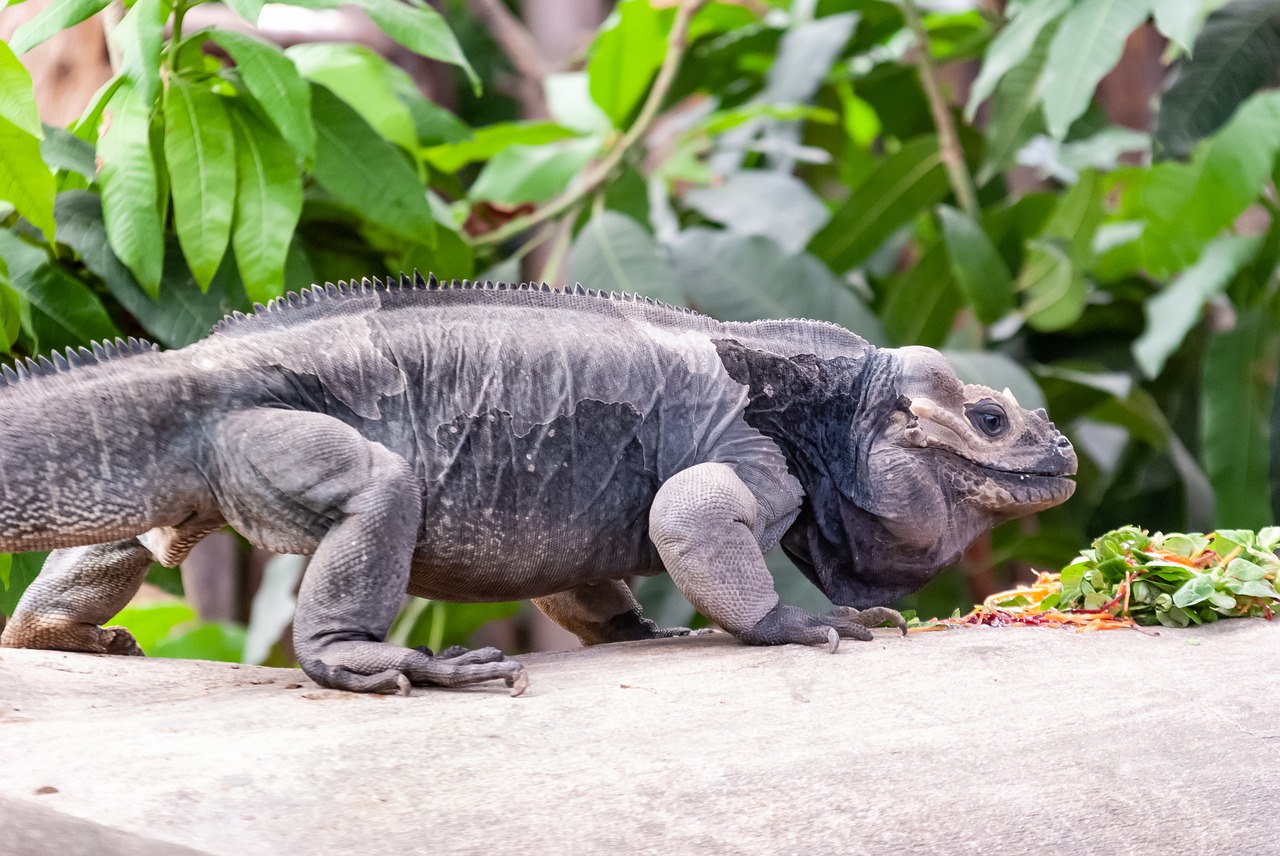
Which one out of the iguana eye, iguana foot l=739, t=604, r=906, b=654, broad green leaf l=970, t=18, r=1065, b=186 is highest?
broad green leaf l=970, t=18, r=1065, b=186

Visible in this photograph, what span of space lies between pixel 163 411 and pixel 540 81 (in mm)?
6776

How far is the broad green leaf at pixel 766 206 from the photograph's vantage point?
6059 millimetres

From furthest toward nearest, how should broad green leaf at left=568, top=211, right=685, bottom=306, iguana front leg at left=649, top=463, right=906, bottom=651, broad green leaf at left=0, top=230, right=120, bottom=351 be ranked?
broad green leaf at left=568, top=211, right=685, bottom=306 → broad green leaf at left=0, top=230, right=120, bottom=351 → iguana front leg at left=649, top=463, right=906, bottom=651

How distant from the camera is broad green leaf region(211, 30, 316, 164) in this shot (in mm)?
3629

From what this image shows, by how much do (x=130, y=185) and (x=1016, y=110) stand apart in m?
3.98

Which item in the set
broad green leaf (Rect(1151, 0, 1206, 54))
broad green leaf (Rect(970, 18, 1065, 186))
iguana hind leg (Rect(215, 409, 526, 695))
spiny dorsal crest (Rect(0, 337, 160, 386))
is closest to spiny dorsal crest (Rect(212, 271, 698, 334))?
spiny dorsal crest (Rect(0, 337, 160, 386))

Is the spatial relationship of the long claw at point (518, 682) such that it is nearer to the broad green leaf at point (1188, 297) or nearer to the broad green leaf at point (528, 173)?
the broad green leaf at point (528, 173)

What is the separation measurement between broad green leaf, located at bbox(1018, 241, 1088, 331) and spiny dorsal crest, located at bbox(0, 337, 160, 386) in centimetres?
420

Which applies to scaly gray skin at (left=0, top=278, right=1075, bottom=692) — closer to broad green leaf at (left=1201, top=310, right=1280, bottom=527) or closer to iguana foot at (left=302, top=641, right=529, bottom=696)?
iguana foot at (left=302, top=641, right=529, bottom=696)

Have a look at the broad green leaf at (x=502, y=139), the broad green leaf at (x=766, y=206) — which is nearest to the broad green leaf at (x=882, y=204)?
the broad green leaf at (x=766, y=206)

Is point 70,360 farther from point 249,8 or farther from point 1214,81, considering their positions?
point 1214,81

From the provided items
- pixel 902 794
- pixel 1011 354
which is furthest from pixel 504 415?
pixel 1011 354

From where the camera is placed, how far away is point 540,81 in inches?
360

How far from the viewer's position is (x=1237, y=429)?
5633 millimetres
